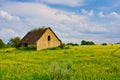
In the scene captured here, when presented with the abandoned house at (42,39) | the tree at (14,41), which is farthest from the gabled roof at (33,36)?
the tree at (14,41)

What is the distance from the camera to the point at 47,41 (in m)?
56.3

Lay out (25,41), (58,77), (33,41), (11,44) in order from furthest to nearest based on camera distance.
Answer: (11,44) → (25,41) → (33,41) → (58,77)

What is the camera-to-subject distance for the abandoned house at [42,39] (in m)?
54.5

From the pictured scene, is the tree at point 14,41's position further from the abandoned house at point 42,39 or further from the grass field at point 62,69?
the grass field at point 62,69

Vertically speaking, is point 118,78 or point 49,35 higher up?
point 49,35

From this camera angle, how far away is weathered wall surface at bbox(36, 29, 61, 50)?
54.5 m

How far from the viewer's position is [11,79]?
524 inches

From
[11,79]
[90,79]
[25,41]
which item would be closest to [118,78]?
[90,79]

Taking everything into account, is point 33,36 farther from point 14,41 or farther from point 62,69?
point 62,69

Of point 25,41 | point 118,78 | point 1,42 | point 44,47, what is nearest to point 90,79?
point 118,78

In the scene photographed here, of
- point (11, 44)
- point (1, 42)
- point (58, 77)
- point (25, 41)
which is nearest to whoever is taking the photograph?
point (58, 77)

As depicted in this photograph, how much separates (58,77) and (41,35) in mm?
42832

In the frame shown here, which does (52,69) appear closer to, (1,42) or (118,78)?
(118,78)

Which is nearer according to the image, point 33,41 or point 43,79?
point 43,79
